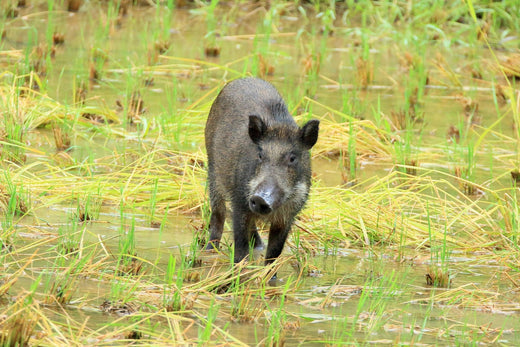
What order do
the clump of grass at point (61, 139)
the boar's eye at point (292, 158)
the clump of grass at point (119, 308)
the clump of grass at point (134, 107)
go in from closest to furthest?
the clump of grass at point (119, 308)
the boar's eye at point (292, 158)
the clump of grass at point (61, 139)
the clump of grass at point (134, 107)

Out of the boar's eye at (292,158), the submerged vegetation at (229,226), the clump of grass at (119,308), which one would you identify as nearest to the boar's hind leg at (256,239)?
the submerged vegetation at (229,226)

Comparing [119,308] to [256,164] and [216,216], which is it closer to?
[256,164]

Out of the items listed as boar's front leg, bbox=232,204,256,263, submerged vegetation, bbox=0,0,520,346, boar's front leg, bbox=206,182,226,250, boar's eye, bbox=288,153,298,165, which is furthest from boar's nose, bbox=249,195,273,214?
boar's front leg, bbox=206,182,226,250

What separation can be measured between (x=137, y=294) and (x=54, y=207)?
80.2 inches

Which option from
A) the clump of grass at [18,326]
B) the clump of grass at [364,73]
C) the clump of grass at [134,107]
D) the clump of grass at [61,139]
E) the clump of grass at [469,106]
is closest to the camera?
the clump of grass at [18,326]

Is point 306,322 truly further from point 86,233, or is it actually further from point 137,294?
point 86,233

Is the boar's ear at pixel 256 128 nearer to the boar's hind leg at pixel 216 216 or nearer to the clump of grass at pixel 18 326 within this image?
the boar's hind leg at pixel 216 216

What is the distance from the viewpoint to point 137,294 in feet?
15.0

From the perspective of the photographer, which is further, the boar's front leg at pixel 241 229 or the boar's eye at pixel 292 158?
the boar's front leg at pixel 241 229

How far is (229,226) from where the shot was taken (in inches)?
277

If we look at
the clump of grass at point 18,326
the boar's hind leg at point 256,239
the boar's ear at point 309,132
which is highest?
the boar's ear at point 309,132

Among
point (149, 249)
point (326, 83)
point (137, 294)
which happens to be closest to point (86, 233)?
point (149, 249)

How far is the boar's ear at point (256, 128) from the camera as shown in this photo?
5379mm

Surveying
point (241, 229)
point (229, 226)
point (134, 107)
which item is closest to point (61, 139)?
point (134, 107)
